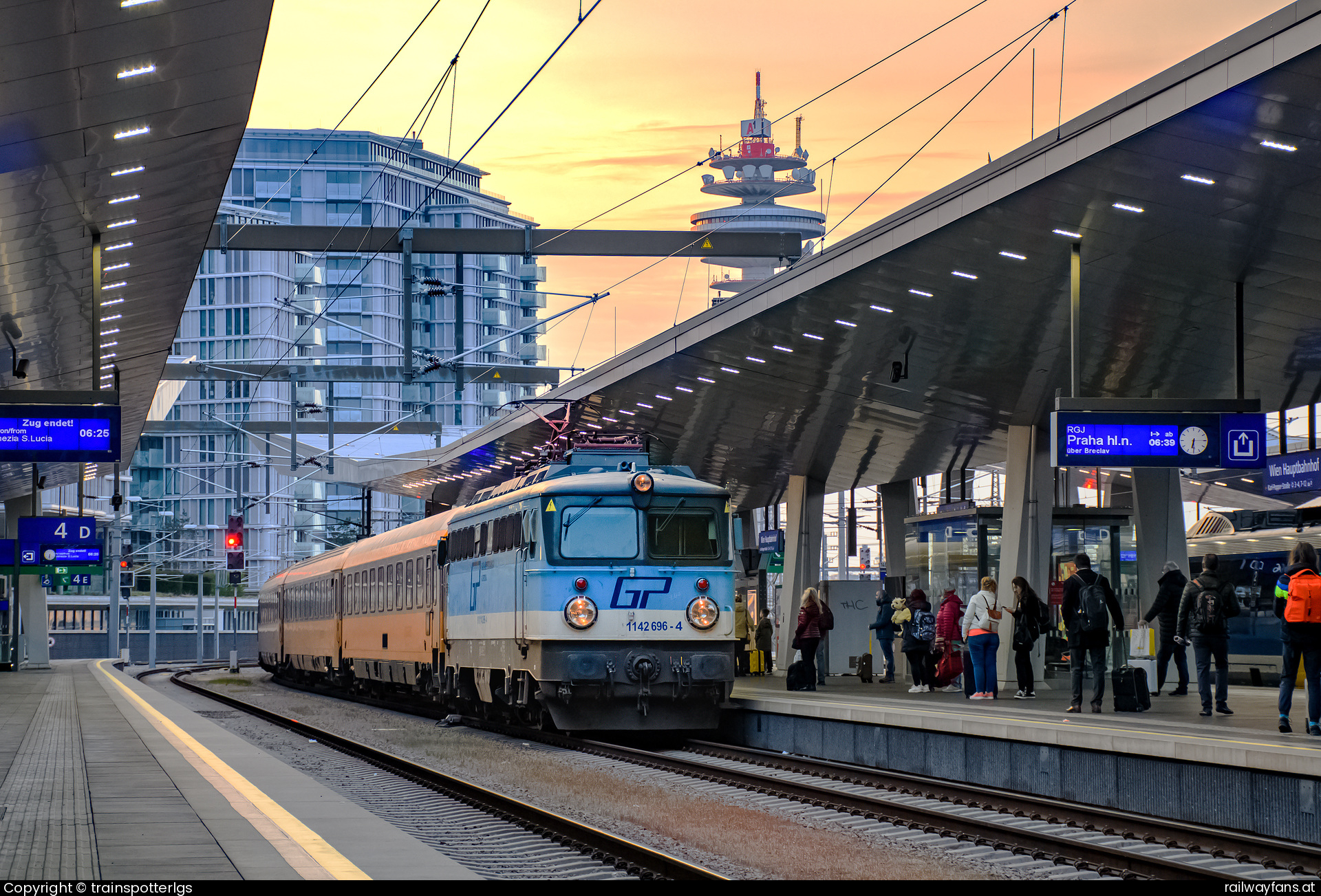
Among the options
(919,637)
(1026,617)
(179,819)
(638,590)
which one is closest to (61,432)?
(638,590)

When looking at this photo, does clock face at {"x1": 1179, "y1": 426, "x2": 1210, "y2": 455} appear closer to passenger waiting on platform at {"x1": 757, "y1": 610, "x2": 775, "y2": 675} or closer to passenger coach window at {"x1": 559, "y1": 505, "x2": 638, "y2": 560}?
passenger coach window at {"x1": 559, "y1": 505, "x2": 638, "y2": 560}

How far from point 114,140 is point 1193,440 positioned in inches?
473

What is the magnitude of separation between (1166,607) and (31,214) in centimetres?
1421

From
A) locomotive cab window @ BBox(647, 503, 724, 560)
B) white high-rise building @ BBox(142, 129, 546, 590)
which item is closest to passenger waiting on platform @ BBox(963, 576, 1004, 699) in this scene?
locomotive cab window @ BBox(647, 503, 724, 560)

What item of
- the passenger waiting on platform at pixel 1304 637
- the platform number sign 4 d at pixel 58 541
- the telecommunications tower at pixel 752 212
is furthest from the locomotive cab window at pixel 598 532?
the telecommunications tower at pixel 752 212

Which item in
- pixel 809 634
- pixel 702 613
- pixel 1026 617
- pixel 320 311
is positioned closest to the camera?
pixel 702 613

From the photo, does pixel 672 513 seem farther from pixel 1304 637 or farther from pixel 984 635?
pixel 1304 637

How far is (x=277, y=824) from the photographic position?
9617mm

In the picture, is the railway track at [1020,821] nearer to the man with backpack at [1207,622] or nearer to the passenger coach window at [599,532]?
the passenger coach window at [599,532]

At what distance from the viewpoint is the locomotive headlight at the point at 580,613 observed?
1833 centimetres

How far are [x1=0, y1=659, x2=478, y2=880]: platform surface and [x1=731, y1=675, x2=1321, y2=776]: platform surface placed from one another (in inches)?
244

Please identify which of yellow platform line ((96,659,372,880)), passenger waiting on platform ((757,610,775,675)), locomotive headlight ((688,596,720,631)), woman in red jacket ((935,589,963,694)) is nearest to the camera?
yellow platform line ((96,659,372,880))

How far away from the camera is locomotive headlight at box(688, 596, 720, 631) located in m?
18.9

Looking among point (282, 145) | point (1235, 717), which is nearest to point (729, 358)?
point (1235, 717)
